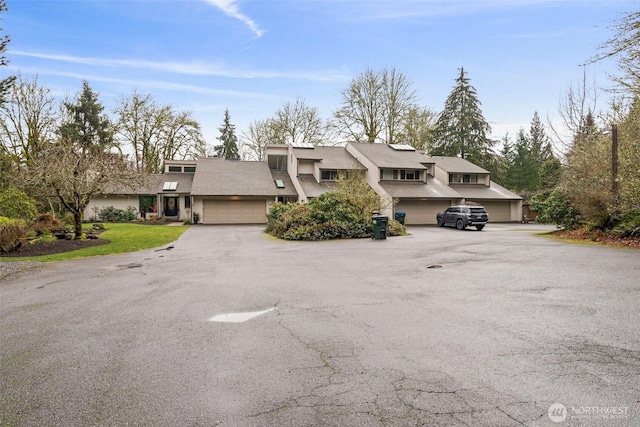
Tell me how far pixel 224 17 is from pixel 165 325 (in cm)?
1364

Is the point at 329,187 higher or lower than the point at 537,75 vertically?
lower

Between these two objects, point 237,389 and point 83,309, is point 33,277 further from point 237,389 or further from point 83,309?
point 237,389

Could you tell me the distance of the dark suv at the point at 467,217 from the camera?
2352 centimetres

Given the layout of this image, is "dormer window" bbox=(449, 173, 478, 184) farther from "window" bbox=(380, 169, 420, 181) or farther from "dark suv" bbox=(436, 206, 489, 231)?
"dark suv" bbox=(436, 206, 489, 231)

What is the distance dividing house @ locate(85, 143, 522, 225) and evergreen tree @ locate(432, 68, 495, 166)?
852 centimetres

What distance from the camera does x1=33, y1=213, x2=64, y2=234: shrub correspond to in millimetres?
17431

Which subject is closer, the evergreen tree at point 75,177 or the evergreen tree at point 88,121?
the evergreen tree at point 75,177

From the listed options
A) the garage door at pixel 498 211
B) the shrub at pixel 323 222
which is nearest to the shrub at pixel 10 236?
the shrub at pixel 323 222

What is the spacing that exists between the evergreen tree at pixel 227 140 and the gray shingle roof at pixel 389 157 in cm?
2180

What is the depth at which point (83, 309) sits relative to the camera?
20.2ft

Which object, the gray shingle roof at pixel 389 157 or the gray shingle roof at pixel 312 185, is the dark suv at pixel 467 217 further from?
the gray shingle roof at pixel 312 185

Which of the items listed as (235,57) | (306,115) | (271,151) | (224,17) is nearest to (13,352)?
(224,17)
